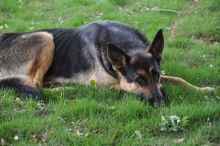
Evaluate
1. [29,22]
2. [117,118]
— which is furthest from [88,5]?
[117,118]

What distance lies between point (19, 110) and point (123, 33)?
92.4 inches

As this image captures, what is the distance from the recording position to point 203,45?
8.66 meters

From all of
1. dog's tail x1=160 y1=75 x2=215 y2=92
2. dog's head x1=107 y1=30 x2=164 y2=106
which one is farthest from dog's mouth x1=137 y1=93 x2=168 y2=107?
dog's tail x1=160 y1=75 x2=215 y2=92

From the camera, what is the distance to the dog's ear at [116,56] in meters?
6.10

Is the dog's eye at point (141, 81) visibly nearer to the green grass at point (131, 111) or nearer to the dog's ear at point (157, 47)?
the green grass at point (131, 111)

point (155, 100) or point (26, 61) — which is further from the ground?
point (26, 61)

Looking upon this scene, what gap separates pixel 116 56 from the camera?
6.24m

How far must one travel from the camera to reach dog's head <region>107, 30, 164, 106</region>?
587cm

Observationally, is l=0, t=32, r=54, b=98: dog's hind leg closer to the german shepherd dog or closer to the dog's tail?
the german shepherd dog

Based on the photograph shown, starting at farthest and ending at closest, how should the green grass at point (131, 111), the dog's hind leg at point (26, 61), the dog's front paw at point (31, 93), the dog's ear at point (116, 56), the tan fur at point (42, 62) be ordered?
the tan fur at point (42, 62) < the dog's hind leg at point (26, 61) < the dog's front paw at point (31, 93) < the dog's ear at point (116, 56) < the green grass at point (131, 111)

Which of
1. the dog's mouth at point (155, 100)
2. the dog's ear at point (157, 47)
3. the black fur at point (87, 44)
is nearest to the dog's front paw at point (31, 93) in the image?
the black fur at point (87, 44)

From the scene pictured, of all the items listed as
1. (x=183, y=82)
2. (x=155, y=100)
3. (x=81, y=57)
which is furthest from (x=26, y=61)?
(x=183, y=82)

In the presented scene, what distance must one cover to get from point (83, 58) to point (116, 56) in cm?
101

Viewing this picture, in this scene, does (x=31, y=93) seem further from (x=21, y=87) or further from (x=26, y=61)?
(x=26, y=61)
